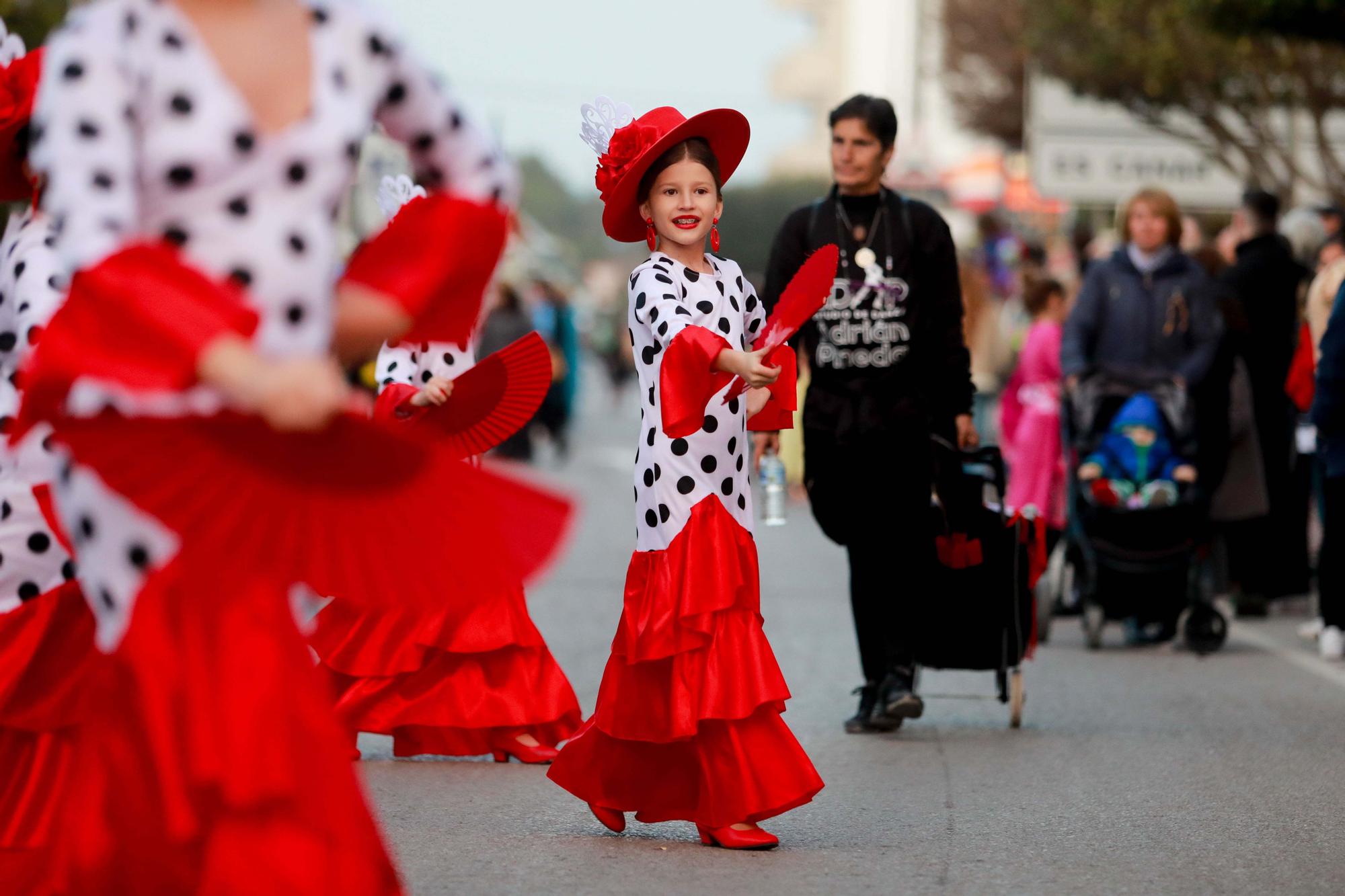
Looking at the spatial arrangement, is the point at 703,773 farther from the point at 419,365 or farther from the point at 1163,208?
the point at 1163,208

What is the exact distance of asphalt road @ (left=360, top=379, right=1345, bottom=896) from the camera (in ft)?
18.7

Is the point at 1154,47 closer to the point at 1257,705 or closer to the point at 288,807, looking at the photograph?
→ the point at 1257,705

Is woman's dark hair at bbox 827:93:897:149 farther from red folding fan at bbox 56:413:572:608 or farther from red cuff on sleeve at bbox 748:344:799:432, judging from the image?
red folding fan at bbox 56:413:572:608

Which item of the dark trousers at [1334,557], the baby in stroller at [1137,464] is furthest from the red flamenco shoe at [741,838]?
the dark trousers at [1334,557]

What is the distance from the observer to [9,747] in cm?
491

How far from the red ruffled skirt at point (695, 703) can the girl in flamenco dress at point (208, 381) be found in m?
2.11

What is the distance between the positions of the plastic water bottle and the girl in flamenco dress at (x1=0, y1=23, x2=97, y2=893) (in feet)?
8.15

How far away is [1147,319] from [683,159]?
5243 mm

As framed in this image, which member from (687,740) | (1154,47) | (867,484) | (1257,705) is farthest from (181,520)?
(1154,47)

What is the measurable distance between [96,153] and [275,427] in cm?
58

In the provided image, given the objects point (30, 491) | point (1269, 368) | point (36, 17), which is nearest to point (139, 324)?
point (30, 491)

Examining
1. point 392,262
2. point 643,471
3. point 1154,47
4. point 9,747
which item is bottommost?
point 9,747

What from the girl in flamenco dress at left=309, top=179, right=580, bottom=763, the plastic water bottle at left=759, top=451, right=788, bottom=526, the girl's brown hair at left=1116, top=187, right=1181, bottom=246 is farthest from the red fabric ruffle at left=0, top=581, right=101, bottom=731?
the girl's brown hair at left=1116, top=187, right=1181, bottom=246

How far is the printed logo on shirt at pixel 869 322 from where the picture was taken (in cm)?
798
